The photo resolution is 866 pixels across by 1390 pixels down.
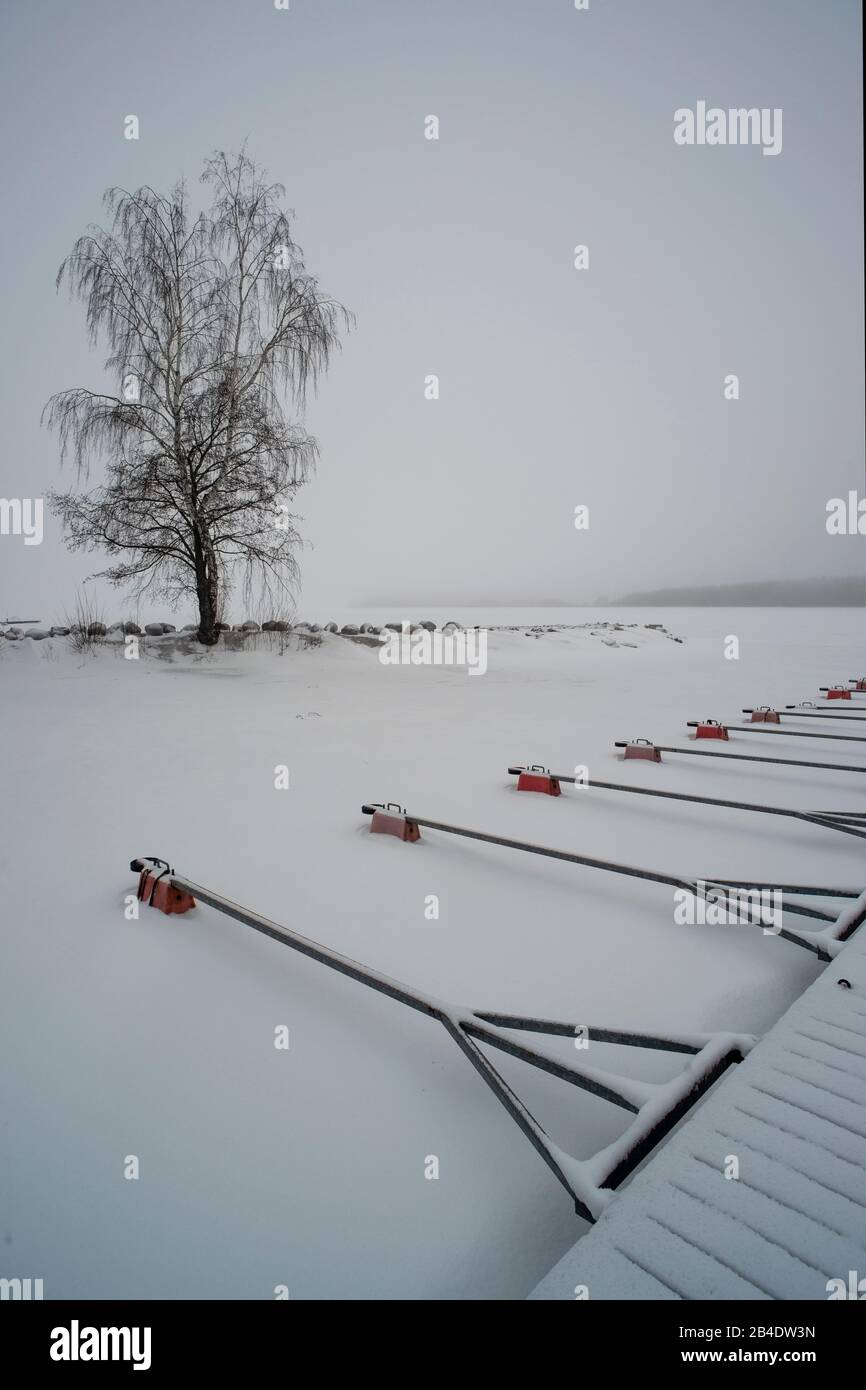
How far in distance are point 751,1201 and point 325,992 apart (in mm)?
1286

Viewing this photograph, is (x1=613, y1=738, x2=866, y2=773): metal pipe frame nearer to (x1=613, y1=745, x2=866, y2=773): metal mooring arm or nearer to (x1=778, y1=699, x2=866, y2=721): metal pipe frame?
(x1=613, y1=745, x2=866, y2=773): metal mooring arm

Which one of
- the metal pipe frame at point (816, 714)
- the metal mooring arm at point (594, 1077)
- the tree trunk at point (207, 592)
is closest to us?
the metal mooring arm at point (594, 1077)

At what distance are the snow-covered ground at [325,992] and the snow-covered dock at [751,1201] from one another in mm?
206

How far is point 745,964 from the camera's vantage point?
7.14 feet

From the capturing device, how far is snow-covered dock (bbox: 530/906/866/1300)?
104 centimetres

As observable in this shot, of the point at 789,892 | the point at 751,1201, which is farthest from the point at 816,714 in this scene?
the point at 751,1201

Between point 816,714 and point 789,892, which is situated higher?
point 816,714

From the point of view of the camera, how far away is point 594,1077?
4.71 feet

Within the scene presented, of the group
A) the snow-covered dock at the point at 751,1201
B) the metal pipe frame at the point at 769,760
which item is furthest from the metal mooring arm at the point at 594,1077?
the metal pipe frame at the point at 769,760

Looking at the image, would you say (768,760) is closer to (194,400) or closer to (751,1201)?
(751,1201)

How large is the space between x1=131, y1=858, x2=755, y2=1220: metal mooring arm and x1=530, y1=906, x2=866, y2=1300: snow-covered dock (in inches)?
1.6

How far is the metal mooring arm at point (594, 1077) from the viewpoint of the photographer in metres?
1.24

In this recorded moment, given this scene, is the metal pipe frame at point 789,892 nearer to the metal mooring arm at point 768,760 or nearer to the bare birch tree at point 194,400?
the metal mooring arm at point 768,760
